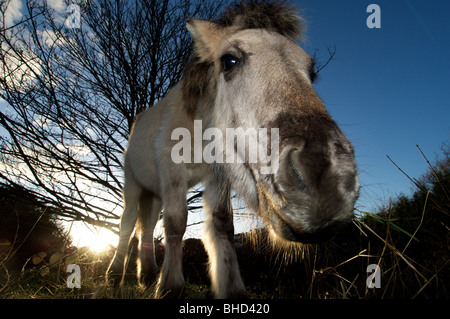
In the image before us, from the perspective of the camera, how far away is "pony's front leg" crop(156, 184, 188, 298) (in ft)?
8.02

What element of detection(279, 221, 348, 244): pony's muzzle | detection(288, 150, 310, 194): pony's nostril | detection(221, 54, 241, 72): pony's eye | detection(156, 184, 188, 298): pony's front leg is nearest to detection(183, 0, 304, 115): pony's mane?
detection(221, 54, 241, 72): pony's eye

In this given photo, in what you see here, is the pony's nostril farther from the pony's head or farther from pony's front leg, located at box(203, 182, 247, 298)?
pony's front leg, located at box(203, 182, 247, 298)

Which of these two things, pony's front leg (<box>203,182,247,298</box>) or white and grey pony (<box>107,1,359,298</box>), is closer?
white and grey pony (<box>107,1,359,298</box>)

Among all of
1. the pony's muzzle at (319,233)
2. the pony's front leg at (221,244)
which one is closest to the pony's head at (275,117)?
the pony's muzzle at (319,233)

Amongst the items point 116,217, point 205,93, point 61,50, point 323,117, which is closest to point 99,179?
point 116,217

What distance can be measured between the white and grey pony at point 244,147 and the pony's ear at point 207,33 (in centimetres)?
1

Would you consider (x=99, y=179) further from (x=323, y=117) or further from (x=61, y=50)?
(x=323, y=117)

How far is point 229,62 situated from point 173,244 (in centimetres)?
182

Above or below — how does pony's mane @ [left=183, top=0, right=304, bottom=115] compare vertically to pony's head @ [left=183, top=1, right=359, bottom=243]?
above

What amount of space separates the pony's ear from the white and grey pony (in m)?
0.01

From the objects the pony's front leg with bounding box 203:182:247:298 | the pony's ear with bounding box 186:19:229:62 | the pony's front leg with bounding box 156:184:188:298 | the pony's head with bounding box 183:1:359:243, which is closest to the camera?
the pony's head with bounding box 183:1:359:243

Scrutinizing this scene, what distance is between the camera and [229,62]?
7.74 feet

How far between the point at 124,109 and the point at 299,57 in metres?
5.47

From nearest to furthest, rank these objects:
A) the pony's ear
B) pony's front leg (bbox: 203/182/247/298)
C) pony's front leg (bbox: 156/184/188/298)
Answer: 1. pony's front leg (bbox: 156/184/188/298)
2. pony's front leg (bbox: 203/182/247/298)
3. the pony's ear
